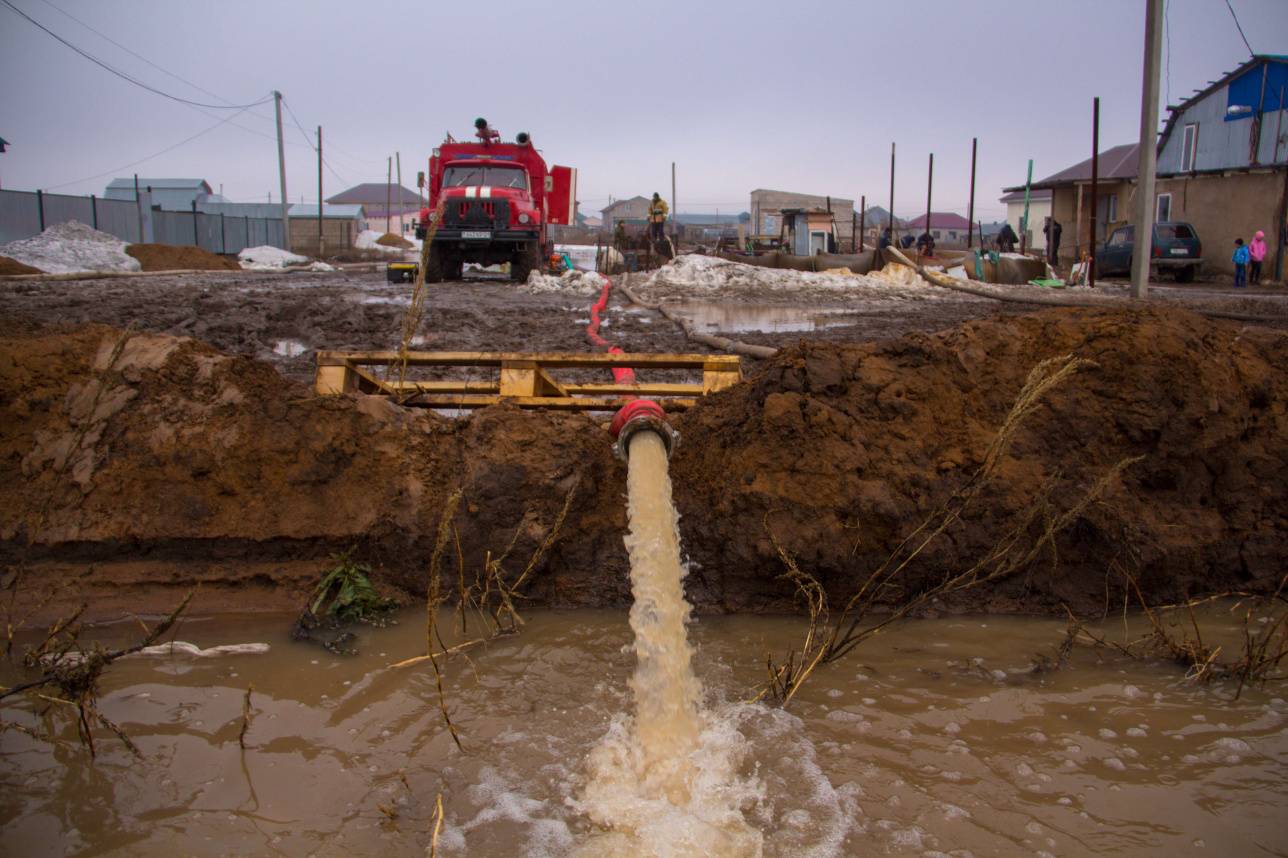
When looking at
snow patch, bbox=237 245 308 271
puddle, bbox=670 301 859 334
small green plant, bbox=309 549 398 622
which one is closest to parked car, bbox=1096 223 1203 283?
puddle, bbox=670 301 859 334

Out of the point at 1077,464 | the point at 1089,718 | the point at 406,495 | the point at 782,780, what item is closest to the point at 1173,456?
the point at 1077,464

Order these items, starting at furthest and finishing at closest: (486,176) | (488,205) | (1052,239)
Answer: (1052,239), (486,176), (488,205)

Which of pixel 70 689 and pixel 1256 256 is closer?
pixel 70 689

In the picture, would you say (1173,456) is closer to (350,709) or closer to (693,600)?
(693,600)

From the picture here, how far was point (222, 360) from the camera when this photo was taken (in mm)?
4207

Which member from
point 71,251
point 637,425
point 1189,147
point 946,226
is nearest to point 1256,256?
point 1189,147

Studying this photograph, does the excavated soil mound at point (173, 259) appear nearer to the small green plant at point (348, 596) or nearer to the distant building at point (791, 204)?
the small green plant at point (348, 596)

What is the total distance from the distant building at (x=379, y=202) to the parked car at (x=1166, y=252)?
66691 millimetres

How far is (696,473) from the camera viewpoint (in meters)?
4.12

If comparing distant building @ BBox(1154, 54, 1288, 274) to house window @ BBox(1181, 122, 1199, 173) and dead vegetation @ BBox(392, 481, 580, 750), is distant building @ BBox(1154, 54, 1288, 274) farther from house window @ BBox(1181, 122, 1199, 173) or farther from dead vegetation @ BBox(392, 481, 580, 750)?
dead vegetation @ BBox(392, 481, 580, 750)

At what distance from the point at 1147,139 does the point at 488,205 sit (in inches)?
443

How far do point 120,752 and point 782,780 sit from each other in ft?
6.87

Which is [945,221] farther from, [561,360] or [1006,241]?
[561,360]

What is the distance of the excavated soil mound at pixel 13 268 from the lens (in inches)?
699
